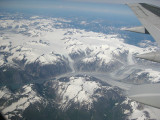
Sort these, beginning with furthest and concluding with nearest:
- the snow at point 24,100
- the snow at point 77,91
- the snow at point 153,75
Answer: the snow at point 153,75 → the snow at point 77,91 → the snow at point 24,100

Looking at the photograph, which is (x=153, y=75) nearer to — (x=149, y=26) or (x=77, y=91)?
(x=77, y=91)

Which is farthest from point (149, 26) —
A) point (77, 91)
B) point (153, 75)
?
point (153, 75)

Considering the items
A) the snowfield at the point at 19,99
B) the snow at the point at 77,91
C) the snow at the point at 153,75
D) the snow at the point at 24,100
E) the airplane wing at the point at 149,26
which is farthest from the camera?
the snow at the point at 153,75

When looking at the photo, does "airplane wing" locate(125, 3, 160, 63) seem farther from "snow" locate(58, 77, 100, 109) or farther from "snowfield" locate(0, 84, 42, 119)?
"snow" locate(58, 77, 100, 109)

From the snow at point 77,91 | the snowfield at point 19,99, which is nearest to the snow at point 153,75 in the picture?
the snow at point 77,91

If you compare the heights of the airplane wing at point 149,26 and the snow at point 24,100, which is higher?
the airplane wing at point 149,26

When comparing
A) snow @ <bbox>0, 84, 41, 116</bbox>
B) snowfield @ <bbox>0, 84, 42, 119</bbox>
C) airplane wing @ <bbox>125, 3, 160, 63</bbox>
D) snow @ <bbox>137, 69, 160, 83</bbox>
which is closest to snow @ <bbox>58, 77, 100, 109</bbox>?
snowfield @ <bbox>0, 84, 42, 119</bbox>

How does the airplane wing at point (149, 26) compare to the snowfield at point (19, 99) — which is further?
the snowfield at point (19, 99)

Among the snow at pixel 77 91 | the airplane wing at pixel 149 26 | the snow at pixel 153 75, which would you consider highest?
the airplane wing at pixel 149 26

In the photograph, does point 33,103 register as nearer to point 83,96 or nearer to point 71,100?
point 71,100

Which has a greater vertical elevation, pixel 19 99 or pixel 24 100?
pixel 19 99

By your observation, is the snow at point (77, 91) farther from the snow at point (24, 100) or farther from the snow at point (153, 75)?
the snow at point (153, 75)

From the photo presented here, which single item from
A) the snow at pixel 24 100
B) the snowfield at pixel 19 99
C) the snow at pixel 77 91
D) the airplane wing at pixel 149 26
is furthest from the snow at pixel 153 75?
the airplane wing at pixel 149 26
